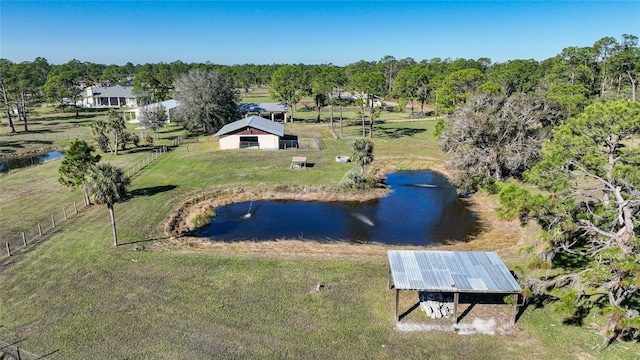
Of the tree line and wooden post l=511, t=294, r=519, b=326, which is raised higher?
the tree line

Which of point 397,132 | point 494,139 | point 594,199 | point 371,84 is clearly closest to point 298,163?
point 494,139

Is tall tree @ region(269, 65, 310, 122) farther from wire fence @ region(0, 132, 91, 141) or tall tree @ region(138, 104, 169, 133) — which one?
wire fence @ region(0, 132, 91, 141)

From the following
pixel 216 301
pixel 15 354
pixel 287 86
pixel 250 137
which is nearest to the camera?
pixel 15 354

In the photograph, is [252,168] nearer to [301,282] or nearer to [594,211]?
[301,282]

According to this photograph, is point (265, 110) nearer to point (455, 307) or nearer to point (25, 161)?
point (25, 161)

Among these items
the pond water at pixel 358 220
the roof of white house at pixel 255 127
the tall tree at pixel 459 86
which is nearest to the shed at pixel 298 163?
the pond water at pixel 358 220

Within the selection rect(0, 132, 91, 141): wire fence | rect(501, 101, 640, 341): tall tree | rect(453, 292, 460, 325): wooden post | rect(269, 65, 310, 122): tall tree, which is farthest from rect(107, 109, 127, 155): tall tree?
rect(501, 101, 640, 341): tall tree

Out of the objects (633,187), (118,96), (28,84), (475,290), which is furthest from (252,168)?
(118,96)
